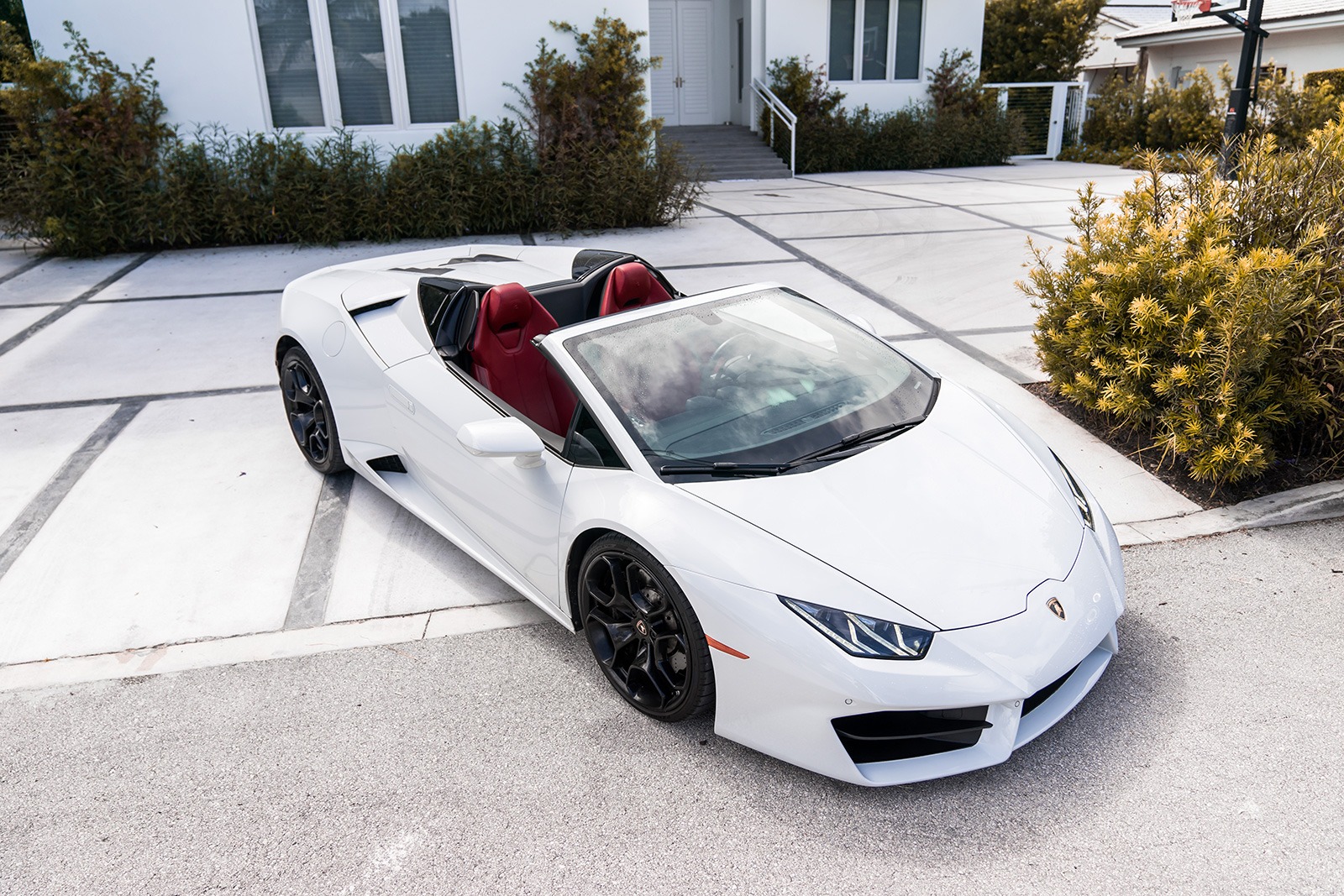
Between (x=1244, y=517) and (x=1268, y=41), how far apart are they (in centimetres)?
2568

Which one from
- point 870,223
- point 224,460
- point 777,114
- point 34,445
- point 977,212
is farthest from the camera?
point 777,114

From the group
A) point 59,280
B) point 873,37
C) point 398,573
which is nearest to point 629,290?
point 398,573

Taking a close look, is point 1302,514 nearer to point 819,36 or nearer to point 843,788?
point 843,788

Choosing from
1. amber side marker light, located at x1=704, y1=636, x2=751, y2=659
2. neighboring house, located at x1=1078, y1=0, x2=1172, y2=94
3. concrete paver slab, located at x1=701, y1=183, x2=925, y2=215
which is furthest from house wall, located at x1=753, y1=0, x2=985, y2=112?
amber side marker light, located at x1=704, y1=636, x2=751, y2=659

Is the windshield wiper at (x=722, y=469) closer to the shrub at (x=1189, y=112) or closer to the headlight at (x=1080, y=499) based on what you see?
the headlight at (x=1080, y=499)

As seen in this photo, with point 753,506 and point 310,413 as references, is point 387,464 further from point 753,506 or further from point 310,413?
point 753,506

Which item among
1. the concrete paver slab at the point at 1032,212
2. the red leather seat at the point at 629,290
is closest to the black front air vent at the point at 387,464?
the red leather seat at the point at 629,290

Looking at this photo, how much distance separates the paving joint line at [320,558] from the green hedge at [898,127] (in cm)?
1579

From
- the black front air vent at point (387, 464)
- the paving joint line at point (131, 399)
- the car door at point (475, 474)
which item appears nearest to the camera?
the car door at point (475, 474)

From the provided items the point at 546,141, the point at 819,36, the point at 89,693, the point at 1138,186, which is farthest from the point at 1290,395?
the point at 819,36

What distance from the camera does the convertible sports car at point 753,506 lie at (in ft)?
7.99

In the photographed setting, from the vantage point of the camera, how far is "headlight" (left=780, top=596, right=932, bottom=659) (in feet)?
7.84

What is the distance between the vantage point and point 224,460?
4.96 m

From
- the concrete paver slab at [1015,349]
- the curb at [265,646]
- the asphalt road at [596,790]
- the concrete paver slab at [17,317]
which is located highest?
the concrete paver slab at [17,317]
